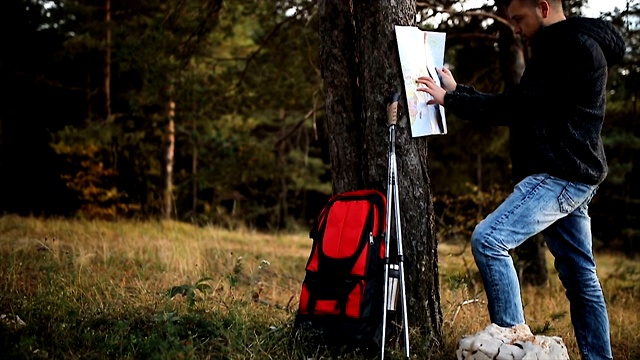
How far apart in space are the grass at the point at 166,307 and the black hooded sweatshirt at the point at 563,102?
124cm

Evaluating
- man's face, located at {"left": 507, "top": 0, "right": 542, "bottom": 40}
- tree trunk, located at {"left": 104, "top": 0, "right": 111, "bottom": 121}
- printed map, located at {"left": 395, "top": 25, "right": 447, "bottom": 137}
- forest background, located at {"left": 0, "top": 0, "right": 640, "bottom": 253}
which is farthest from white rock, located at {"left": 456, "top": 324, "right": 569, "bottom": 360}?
tree trunk, located at {"left": 104, "top": 0, "right": 111, "bottom": 121}

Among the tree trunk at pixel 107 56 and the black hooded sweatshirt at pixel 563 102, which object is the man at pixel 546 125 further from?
the tree trunk at pixel 107 56

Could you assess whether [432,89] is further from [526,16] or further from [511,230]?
[511,230]

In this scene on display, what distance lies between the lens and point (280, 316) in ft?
13.1

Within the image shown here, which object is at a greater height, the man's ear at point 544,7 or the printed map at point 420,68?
the man's ear at point 544,7

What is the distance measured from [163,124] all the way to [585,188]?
45.4ft

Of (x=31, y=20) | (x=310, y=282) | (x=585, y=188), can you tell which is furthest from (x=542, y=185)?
(x=31, y=20)

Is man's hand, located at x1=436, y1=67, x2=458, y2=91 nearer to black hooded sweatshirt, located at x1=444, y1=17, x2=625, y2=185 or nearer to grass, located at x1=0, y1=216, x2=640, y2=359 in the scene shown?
black hooded sweatshirt, located at x1=444, y1=17, x2=625, y2=185

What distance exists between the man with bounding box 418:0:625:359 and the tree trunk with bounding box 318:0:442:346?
1.47 feet

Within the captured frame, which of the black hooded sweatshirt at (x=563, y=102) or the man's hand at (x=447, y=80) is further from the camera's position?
the man's hand at (x=447, y=80)

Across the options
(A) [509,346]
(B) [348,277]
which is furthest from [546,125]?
(B) [348,277]

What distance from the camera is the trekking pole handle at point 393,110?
323cm

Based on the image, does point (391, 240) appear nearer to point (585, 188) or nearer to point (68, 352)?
point (585, 188)

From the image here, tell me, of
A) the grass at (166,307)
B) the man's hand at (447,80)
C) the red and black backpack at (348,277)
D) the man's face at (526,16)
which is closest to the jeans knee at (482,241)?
the red and black backpack at (348,277)
